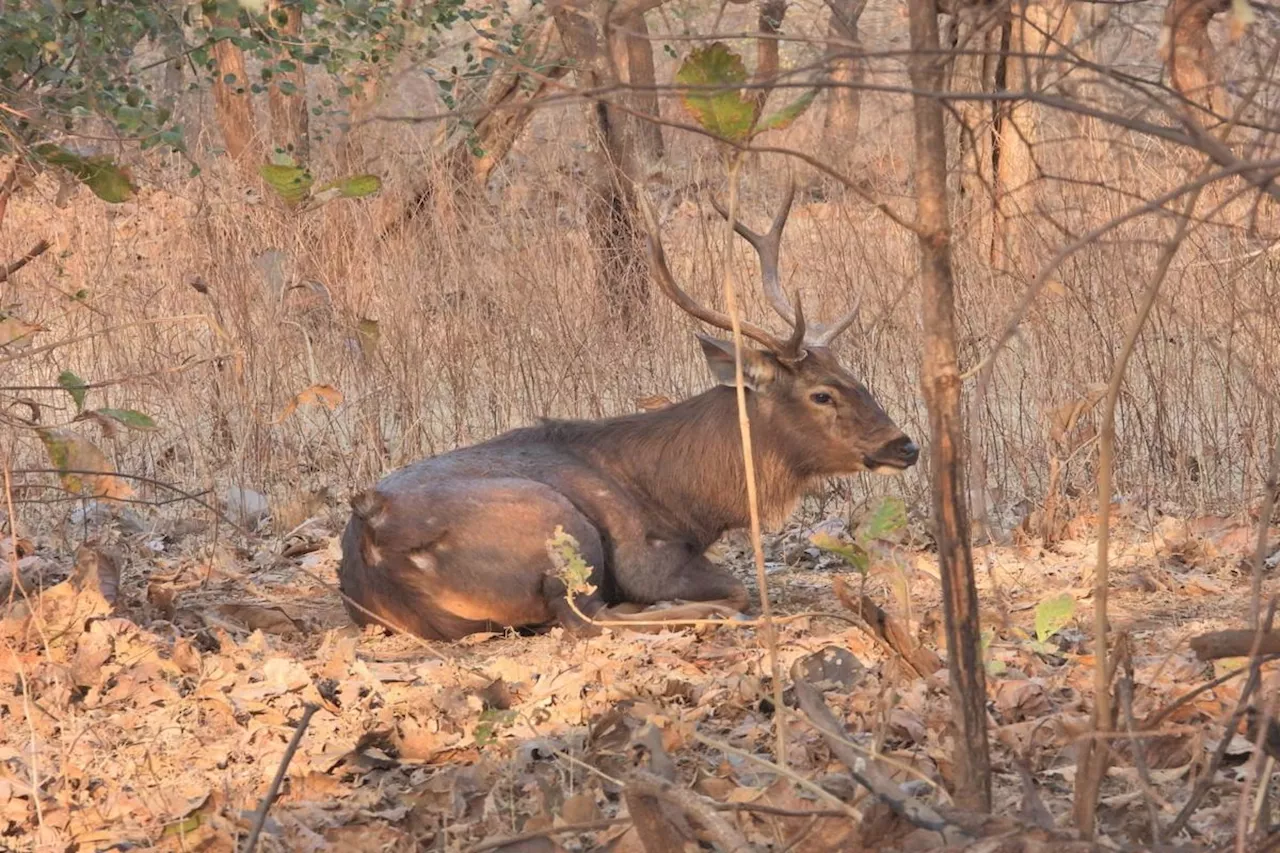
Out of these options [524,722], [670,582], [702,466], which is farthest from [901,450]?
[524,722]

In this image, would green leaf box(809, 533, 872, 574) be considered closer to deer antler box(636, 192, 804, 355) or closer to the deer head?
deer antler box(636, 192, 804, 355)

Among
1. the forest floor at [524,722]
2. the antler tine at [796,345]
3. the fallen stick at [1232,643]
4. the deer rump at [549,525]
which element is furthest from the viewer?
the antler tine at [796,345]

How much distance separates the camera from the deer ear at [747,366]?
6305 mm

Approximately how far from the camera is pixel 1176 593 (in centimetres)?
575

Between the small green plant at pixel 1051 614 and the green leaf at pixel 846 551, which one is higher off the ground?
the green leaf at pixel 846 551

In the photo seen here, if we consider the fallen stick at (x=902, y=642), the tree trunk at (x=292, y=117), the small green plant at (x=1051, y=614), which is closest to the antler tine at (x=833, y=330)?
the small green plant at (x=1051, y=614)

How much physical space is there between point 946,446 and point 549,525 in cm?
332

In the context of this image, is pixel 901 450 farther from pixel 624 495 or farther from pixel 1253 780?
pixel 1253 780

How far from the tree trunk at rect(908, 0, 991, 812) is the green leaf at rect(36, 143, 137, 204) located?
2.90 meters

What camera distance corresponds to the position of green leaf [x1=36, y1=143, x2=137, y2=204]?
15.8 ft

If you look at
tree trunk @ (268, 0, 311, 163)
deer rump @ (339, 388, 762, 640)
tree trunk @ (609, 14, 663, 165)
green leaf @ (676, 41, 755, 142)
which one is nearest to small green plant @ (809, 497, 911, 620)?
deer rump @ (339, 388, 762, 640)

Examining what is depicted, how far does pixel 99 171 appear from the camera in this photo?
482cm

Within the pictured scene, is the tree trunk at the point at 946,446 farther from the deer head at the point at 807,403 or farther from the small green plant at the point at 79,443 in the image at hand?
the deer head at the point at 807,403

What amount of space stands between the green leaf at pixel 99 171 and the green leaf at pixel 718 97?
2.49 m
